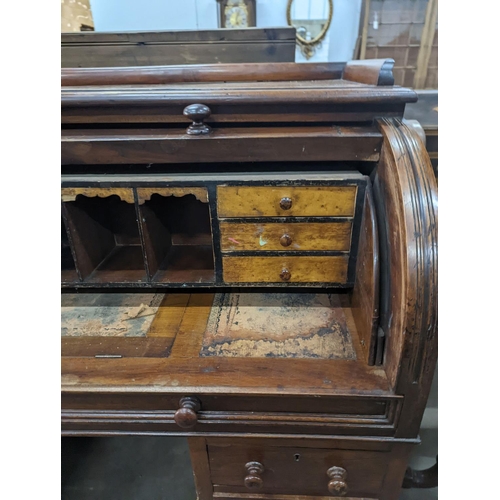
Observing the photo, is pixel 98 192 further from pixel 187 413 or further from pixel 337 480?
pixel 337 480

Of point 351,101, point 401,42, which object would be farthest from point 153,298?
point 401,42

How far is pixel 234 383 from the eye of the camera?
0.81 m

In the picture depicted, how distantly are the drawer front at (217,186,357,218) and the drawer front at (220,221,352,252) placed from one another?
0.09ft

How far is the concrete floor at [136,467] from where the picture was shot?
1.36 m

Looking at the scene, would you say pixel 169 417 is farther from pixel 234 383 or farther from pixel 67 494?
pixel 67 494

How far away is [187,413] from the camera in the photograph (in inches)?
31.4

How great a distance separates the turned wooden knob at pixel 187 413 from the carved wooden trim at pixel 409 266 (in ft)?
1.49

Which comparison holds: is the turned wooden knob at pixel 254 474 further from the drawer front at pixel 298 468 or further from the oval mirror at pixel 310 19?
the oval mirror at pixel 310 19

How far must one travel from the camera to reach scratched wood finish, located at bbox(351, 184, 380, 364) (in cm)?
77

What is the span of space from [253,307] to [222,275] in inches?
7.2

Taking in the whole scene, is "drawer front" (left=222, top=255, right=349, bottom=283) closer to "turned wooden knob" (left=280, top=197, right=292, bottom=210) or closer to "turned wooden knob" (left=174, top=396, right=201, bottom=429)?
"turned wooden knob" (left=280, top=197, right=292, bottom=210)

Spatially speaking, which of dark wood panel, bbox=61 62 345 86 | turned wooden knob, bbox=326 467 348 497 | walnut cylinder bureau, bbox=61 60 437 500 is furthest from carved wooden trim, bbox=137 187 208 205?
turned wooden knob, bbox=326 467 348 497

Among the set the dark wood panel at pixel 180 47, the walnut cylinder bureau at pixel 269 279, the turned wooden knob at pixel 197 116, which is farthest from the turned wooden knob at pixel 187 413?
the dark wood panel at pixel 180 47

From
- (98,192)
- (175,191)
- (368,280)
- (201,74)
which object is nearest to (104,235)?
(98,192)
